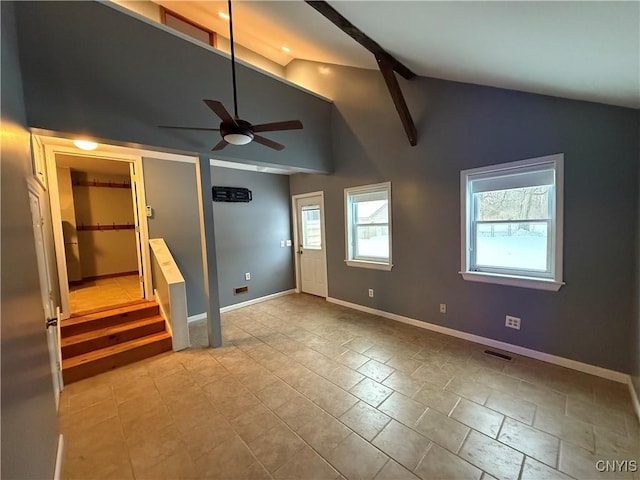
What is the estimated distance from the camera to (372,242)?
4.48 metres

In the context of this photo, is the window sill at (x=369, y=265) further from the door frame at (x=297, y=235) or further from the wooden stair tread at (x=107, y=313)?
the wooden stair tread at (x=107, y=313)

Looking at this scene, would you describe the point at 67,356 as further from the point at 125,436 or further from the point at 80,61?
the point at 80,61

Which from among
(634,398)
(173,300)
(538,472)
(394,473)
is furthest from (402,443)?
(173,300)

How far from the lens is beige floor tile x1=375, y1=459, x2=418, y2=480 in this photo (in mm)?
1601

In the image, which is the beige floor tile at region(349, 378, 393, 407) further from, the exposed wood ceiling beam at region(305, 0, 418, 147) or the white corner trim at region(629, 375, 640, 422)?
the exposed wood ceiling beam at region(305, 0, 418, 147)

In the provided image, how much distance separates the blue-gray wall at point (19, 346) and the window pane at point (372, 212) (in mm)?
3839

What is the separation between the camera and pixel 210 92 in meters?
3.13

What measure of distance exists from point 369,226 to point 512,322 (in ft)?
7.58

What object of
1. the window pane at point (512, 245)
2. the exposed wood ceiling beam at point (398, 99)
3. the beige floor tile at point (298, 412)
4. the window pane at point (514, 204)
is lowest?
the beige floor tile at point (298, 412)

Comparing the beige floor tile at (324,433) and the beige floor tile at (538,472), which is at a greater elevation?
the beige floor tile at (324,433)

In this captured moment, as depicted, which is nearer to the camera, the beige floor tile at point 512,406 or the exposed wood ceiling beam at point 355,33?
the beige floor tile at point 512,406

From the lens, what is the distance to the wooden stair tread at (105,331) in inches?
117

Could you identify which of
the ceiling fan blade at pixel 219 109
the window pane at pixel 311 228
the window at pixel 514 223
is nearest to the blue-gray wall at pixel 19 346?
the ceiling fan blade at pixel 219 109

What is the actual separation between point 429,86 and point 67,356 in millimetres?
5350
